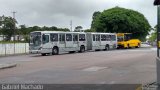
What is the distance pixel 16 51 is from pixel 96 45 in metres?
11.5

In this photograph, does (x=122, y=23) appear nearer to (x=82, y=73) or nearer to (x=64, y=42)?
(x=64, y=42)

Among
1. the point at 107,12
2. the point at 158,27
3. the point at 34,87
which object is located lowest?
the point at 34,87

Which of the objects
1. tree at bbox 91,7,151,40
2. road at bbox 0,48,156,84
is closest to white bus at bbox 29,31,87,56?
road at bbox 0,48,156,84

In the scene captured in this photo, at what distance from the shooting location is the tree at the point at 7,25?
90438mm

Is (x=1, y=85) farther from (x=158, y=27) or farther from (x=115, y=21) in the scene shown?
(x=115, y=21)

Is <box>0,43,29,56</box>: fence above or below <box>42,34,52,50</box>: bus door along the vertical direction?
below

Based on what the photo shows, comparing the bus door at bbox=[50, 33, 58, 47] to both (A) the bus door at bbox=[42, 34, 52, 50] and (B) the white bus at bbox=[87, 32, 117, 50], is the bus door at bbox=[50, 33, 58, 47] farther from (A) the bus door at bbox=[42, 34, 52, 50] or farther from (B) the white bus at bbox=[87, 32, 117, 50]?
(B) the white bus at bbox=[87, 32, 117, 50]

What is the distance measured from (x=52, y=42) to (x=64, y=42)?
276cm

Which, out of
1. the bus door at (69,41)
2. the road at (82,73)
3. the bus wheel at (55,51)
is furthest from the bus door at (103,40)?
the road at (82,73)

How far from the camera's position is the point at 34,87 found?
13.7 metres

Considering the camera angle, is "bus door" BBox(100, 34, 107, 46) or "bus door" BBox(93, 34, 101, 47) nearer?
"bus door" BBox(93, 34, 101, 47)

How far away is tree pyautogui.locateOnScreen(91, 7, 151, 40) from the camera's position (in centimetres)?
7575

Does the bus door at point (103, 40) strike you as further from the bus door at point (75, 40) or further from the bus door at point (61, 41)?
the bus door at point (61, 41)

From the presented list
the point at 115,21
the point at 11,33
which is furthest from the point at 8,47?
the point at 11,33
